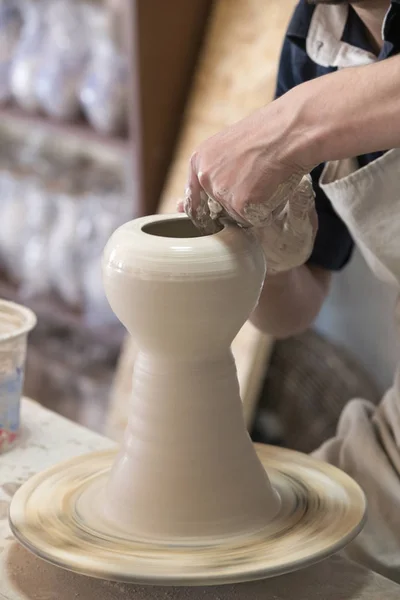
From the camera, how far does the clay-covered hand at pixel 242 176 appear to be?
90 cm

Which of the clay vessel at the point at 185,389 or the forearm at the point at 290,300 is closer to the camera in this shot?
the clay vessel at the point at 185,389

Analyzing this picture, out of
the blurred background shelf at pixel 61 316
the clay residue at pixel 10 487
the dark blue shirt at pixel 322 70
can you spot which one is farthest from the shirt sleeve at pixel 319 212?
the blurred background shelf at pixel 61 316

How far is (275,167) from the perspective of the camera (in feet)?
2.94

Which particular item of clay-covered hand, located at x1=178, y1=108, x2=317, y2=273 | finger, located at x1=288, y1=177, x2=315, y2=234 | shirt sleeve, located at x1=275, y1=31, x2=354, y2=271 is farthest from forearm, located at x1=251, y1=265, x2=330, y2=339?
clay-covered hand, located at x1=178, y1=108, x2=317, y2=273

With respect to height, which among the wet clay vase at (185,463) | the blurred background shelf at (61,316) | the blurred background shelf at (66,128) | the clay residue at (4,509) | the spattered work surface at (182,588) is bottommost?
the blurred background shelf at (61,316)

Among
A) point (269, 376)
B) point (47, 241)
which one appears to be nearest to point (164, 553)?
point (269, 376)

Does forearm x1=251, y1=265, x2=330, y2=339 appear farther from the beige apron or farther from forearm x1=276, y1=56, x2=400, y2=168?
forearm x1=276, y1=56, x2=400, y2=168

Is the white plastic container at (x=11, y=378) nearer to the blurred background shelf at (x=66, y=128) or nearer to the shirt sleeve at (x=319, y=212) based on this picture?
the shirt sleeve at (x=319, y=212)

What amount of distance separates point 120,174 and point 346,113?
1728 mm

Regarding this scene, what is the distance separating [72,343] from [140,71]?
0.90m

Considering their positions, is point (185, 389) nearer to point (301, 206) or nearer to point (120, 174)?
point (301, 206)

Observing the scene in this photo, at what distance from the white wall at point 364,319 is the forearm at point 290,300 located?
638 millimetres

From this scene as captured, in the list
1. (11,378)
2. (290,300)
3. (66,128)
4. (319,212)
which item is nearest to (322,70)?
(319,212)

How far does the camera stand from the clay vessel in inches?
33.4
